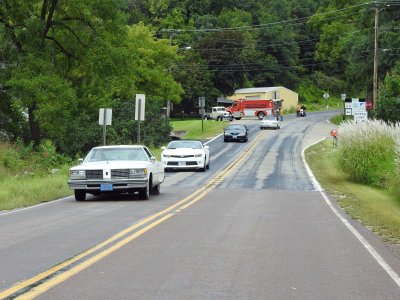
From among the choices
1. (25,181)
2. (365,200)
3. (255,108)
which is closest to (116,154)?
(25,181)

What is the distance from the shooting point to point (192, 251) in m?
9.28

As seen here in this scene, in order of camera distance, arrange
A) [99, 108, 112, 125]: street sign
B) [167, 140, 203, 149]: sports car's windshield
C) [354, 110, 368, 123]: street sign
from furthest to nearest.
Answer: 1. [354, 110, 368, 123]: street sign
2. [167, 140, 203, 149]: sports car's windshield
3. [99, 108, 112, 125]: street sign

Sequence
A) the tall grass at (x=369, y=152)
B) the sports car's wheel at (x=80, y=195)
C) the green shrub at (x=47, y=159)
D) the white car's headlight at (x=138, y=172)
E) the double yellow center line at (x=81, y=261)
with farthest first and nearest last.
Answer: the green shrub at (x=47, y=159) < the tall grass at (x=369, y=152) < the sports car's wheel at (x=80, y=195) < the white car's headlight at (x=138, y=172) < the double yellow center line at (x=81, y=261)

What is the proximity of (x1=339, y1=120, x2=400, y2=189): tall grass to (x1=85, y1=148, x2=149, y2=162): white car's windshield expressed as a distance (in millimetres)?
10171

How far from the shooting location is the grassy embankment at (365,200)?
41.3ft

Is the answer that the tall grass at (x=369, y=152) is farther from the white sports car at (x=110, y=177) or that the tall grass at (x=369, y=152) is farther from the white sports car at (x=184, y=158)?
the white sports car at (x=110, y=177)

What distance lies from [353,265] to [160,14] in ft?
356

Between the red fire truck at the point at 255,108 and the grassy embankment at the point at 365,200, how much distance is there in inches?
1879

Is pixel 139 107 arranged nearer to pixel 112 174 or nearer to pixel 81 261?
pixel 112 174

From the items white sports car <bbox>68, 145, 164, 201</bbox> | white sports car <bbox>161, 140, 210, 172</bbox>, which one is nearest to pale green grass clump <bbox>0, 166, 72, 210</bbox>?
white sports car <bbox>68, 145, 164, 201</bbox>

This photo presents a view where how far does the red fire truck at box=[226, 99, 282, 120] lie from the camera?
81875 mm

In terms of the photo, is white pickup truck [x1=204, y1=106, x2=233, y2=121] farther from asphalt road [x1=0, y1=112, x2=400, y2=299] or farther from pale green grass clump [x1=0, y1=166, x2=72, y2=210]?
asphalt road [x1=0, y1=112, x2=400, y2=299]

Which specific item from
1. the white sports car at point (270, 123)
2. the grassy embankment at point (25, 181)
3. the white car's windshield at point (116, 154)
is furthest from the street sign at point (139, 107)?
the white sports car at point (270, 123)

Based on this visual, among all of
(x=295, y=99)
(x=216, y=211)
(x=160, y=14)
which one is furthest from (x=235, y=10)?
(x=216, y=211)
